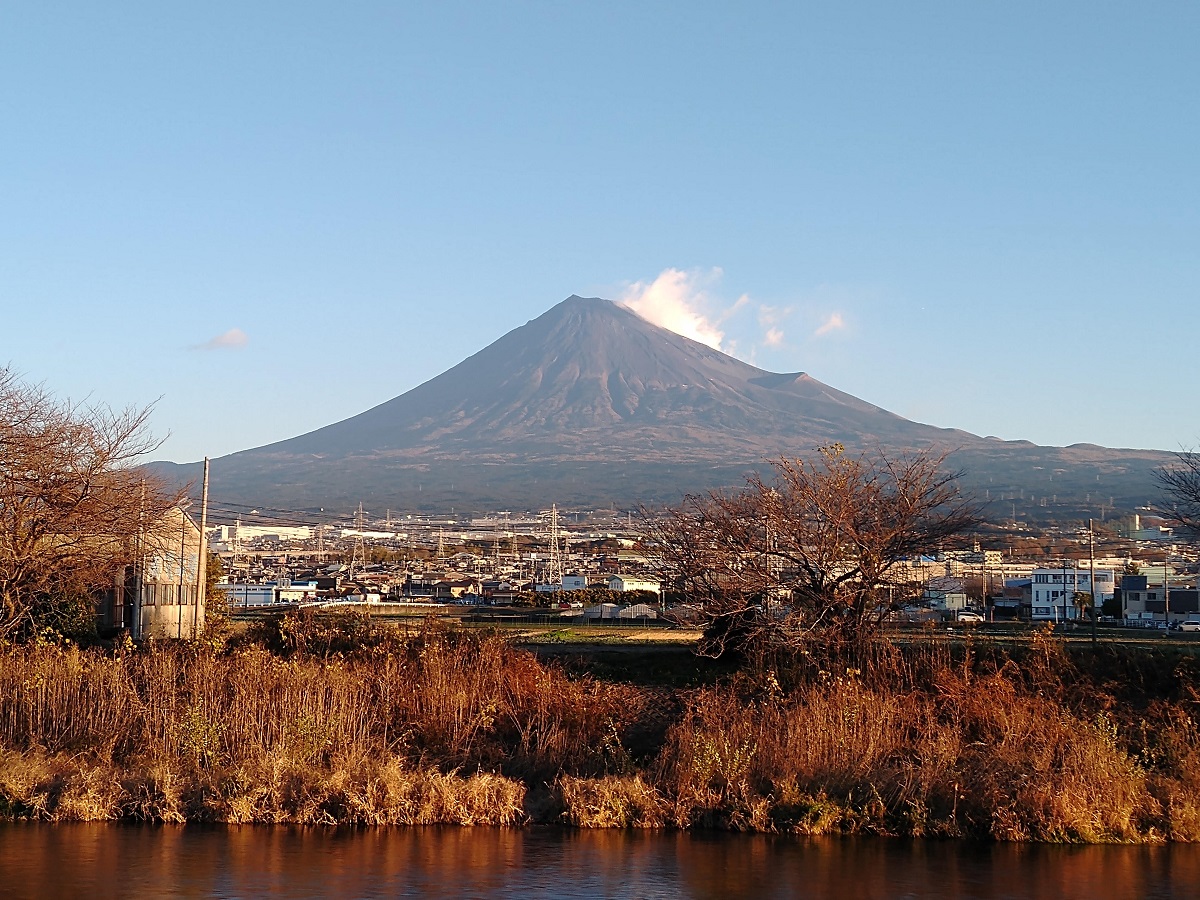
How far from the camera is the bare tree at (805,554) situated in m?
21.7

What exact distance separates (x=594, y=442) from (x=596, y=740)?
441ft

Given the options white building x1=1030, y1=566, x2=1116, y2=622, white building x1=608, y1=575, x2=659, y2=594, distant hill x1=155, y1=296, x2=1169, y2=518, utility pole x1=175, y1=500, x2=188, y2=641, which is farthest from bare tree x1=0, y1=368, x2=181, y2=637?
distant hill x1=155, y1=296, x2=1169, y2=518

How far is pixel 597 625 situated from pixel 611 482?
3703 inches

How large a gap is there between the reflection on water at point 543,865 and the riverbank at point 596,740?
0.48m

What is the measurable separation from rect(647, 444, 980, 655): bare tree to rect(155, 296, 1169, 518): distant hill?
8850cm

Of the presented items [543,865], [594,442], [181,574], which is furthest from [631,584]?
[594,442]

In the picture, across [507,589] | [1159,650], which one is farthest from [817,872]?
[507,589]

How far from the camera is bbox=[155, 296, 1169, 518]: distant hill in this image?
129 m

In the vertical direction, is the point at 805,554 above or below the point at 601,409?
below

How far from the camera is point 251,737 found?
59.5 ft

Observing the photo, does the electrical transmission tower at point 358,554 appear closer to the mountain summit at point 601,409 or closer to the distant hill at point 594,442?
the distant hill at point 594,442

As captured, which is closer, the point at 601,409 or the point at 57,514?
the point at 57,514

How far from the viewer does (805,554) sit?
2189 cm

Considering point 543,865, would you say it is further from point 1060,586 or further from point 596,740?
point 1060,586
